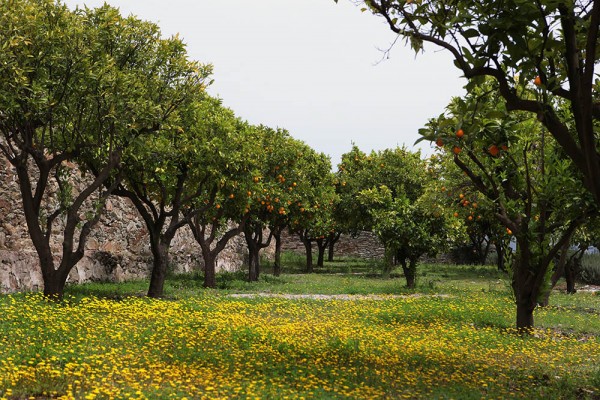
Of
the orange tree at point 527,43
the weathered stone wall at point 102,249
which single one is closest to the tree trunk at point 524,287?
the orange tree at point 527,43

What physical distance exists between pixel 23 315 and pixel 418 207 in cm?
1540

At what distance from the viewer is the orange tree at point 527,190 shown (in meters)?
8.34

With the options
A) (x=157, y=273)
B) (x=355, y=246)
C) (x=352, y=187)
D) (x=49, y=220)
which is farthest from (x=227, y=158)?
(x=355, y=246)

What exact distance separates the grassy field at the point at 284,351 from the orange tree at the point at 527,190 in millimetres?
1360

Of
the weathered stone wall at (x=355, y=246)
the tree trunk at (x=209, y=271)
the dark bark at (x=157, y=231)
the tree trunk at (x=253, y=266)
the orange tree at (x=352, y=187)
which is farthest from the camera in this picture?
the weathered stone wall at (x=355, y=246)

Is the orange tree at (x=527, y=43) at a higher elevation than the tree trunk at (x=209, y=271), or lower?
higher

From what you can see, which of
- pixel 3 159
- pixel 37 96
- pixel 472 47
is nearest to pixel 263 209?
pixel 3 159

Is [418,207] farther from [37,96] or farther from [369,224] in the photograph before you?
[37,96]

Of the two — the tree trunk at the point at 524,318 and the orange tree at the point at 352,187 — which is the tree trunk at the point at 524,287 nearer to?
the tree trunk at the point at 524,318

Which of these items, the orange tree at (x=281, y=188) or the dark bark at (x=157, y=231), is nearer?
the dark bark at (x=157, y=231)

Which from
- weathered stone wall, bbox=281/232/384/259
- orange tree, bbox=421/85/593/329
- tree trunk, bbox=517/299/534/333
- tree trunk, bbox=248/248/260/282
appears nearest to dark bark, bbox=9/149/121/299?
orange tree, bbox=421/85/593/329

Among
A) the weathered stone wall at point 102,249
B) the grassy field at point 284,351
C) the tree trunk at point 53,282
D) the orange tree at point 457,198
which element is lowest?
the grassy field at point 284,351

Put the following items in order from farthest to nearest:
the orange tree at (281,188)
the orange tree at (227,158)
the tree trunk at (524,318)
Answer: the orange tree at (281,188) < the orange tree at (227,158) < the tree trunk at (524,318)

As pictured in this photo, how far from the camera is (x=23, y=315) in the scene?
10320 millimetres
